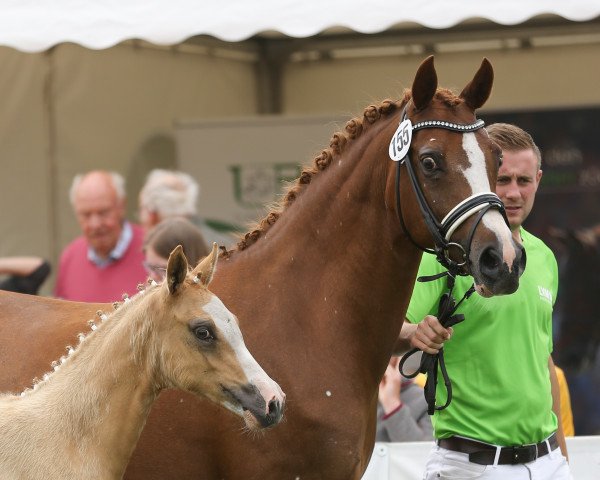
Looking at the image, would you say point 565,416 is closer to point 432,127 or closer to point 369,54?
point 432,127

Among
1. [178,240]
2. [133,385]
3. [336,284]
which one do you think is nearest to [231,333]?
[133,385]

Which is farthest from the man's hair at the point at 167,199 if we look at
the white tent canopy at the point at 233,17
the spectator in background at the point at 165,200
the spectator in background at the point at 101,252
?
the white tent canopy at the point at 233,17

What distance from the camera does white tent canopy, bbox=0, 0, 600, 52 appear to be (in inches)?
246

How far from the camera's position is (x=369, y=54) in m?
9.54

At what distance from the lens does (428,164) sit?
3.75m

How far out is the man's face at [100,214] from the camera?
6391 mm

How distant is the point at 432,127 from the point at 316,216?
516mm

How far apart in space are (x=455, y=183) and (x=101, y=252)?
10.2 feet

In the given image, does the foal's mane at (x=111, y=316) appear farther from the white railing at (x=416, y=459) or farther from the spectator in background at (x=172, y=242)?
the white railing at (x=416, y=459)


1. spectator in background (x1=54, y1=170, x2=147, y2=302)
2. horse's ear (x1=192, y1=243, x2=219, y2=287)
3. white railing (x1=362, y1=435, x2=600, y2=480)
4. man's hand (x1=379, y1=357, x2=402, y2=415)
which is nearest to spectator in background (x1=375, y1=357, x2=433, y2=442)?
man's hand (x1=379, y1=357, x2=402, y2=415)

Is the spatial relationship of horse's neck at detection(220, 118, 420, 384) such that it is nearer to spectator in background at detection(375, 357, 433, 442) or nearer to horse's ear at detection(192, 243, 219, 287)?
horse's ear at detection(192, 243, 219, 287)

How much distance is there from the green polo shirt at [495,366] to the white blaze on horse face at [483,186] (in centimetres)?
61

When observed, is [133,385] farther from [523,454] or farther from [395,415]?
[395,415]

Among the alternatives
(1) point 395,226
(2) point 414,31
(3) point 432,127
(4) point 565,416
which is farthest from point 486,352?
(2) point 414,31
